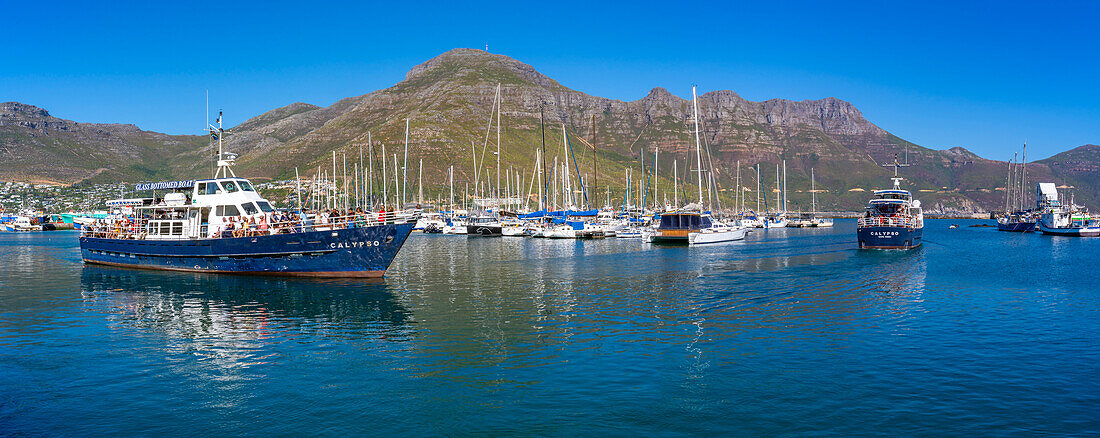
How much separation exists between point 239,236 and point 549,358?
3379cm

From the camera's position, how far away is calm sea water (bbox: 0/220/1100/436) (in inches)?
656

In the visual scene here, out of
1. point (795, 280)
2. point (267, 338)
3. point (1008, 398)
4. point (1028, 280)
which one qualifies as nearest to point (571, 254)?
point (795, 280)

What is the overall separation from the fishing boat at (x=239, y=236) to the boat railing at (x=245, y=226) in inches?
2.8

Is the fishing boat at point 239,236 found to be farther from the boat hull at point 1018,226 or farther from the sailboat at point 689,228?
the boat hull at point 1018,226

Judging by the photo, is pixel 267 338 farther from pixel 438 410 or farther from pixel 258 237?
pixel 258 237

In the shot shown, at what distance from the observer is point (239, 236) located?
1875 inches

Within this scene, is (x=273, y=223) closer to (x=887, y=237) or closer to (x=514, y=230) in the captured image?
(x=887, y=237)

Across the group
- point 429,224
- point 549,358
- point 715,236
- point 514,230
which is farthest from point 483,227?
point 549,358

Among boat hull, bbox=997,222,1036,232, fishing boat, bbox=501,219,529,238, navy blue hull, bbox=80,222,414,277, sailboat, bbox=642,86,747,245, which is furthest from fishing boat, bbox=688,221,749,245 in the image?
boat hull, bbox=997,222,1036,232

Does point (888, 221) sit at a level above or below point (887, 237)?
above

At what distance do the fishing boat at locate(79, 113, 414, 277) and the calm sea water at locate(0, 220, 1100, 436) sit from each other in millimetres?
2191

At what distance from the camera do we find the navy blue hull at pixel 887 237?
263ft

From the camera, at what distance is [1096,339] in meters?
27.0

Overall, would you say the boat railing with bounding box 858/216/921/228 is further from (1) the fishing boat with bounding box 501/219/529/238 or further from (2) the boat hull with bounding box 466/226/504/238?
(2) the boat hull with bounding box 466/226/504/238
